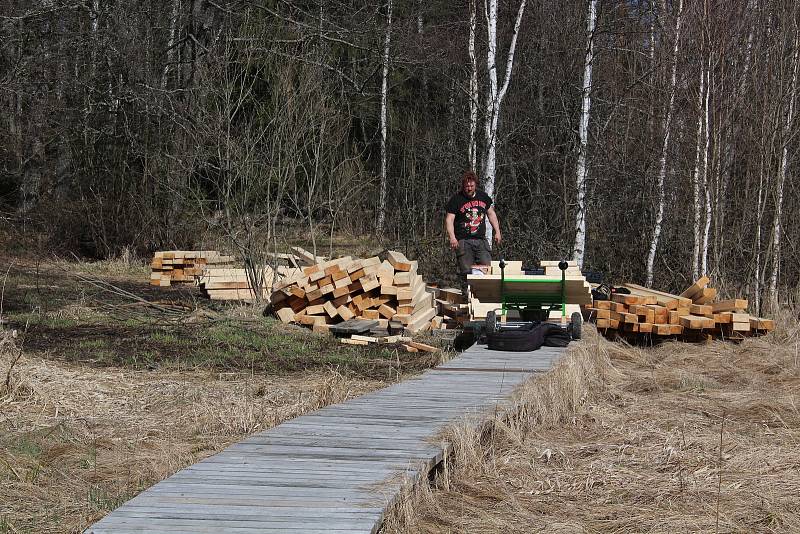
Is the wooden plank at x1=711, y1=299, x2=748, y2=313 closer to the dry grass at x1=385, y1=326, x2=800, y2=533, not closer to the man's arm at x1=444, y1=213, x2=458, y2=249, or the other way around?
the dry grass at x1=385, y1=326, x2=800, y2=533

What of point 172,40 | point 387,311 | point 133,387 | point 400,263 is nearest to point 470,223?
point 400,263

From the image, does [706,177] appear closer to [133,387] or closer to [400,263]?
[400,263]

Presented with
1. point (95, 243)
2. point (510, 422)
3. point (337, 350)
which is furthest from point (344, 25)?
point (510, 422)

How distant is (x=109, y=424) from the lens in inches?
311

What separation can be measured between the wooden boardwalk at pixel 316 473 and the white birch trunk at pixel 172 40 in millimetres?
16225

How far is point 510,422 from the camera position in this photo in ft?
23.7

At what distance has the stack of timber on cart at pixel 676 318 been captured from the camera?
1251 cm

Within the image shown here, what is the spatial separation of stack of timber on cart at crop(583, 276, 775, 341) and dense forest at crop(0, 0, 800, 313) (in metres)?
2.96

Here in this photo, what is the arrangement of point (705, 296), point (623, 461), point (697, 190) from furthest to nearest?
1. point (697, 190)
2. point (705, 296)
3. point (623, 461)

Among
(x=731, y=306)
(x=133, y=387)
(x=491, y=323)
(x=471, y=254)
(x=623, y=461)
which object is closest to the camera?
(x=623, y=461)

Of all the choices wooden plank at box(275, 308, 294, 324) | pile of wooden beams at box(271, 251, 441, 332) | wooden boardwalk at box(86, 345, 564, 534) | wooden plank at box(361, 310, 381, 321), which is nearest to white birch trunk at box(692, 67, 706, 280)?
pile of wooden beams at box(271, 251, 441, 332)

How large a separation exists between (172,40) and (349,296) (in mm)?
12073

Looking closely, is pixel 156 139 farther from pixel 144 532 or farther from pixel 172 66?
pixel 144 532

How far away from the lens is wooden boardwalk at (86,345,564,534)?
15.1 feet
